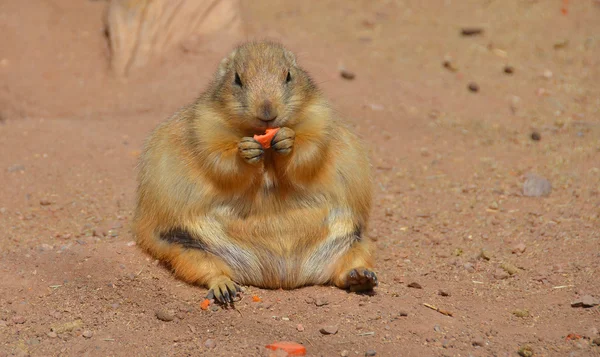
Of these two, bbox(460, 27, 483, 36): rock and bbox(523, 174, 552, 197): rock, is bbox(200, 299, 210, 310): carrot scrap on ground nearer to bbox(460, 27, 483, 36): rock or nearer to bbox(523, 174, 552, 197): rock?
bbox(523, 174, 552, 197): rock

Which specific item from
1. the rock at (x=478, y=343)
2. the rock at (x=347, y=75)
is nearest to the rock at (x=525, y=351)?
the rock at (x=478, y=343)

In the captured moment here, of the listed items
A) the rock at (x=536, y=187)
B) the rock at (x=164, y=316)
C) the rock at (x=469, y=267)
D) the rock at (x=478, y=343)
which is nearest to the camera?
the rock at (x=478, y=343)

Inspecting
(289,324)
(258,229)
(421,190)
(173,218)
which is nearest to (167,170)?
(173,218)

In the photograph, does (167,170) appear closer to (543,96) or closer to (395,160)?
(395,160)

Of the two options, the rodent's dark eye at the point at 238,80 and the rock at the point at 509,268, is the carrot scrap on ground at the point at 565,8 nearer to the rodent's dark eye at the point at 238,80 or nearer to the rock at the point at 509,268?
the rock at the point at 509,268

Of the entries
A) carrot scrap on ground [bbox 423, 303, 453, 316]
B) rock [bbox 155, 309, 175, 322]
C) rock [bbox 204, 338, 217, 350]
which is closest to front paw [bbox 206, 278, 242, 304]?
rock [bbox 155, 309, 175, 322]
